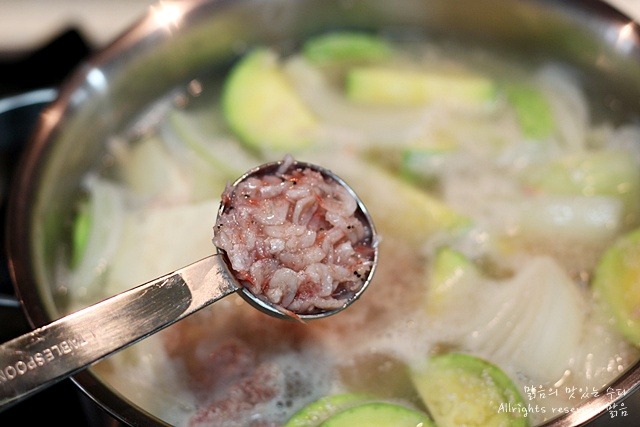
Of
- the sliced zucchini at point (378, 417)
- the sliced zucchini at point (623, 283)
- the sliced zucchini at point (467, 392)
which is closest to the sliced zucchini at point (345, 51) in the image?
the sliced zucchini at point (623, 283)

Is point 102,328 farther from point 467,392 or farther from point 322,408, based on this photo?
point 467,392

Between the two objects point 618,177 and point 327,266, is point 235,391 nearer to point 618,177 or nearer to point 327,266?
point 327,266

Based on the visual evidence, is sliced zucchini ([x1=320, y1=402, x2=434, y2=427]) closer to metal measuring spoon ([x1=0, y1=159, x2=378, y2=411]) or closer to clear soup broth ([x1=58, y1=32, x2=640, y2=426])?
clear soup broth ([x1=58, y1=32, x2=640, y2=426])

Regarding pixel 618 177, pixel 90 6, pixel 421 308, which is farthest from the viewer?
pixel 90 6

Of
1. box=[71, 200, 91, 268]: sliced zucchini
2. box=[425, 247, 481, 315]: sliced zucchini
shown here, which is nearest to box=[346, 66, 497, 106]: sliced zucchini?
box=[425, 247, 481, 315]: sliced zucchini

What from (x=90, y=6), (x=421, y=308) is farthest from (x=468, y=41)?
(x=90, y=6)

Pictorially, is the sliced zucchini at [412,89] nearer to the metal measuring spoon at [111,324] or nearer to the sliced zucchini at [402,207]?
the sliced zucchini at [402,207]
